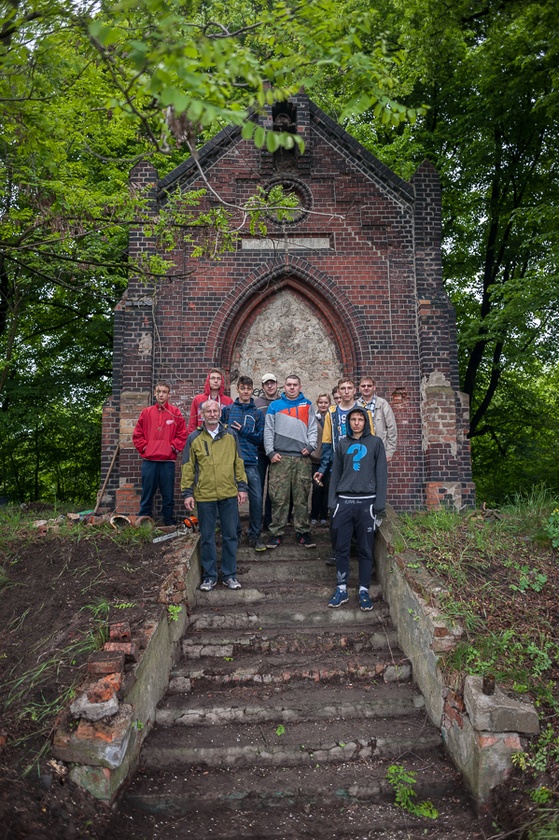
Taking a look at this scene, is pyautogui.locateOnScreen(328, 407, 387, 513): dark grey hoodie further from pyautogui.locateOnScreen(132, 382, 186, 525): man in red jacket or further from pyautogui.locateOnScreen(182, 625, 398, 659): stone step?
pyautogui.locateOnScreen(132, 382, 186, 525): man in red jacket

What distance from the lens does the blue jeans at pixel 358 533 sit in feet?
21.2

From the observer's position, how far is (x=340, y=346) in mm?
10203

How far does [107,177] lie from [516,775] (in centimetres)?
1353

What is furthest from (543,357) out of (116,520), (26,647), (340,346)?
(26,647)

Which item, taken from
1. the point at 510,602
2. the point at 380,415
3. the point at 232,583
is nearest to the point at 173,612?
the point at 232,583

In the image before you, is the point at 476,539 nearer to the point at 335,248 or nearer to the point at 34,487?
the point at 335,248

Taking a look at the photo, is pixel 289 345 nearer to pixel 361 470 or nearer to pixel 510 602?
pixel 361 470

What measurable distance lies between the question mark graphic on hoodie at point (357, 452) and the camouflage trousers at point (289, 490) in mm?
1051

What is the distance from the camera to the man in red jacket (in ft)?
Answer: 27.4

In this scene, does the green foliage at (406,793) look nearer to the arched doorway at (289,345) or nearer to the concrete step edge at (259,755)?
the concrete step edge at (259,755)

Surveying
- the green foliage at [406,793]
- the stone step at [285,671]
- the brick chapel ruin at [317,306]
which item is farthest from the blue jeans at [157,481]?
the green foliage at [406,793]

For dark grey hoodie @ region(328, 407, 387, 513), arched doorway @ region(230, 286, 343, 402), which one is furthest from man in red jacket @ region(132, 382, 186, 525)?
dark grey hoodie @ region(328, 407, 387, 513)

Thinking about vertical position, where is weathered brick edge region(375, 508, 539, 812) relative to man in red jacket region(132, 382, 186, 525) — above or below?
below

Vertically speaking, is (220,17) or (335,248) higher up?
(220,17)
